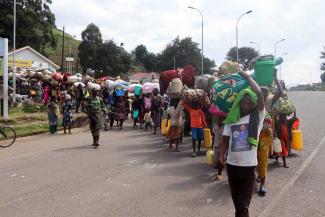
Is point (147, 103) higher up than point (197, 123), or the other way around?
point (147, 103)

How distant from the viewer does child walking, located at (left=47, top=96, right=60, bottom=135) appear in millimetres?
14508

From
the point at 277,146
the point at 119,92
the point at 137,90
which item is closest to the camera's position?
the point at 277,146

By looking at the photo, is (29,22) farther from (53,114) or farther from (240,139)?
(240,139)

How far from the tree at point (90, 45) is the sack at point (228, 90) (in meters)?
55.8

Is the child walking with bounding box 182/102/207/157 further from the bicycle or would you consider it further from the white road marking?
the bicycle

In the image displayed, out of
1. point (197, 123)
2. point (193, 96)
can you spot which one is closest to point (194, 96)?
point (193, 96)

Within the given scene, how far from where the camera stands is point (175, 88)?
482 inches

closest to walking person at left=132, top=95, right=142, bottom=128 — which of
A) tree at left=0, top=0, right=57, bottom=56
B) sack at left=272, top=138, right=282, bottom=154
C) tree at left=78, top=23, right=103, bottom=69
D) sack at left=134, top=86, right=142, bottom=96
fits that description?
sack at left=134, top=86, right=142, bottom=96

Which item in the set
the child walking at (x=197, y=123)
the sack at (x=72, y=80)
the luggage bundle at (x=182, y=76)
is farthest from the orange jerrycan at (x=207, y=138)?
the sack at (x=72, y=80)

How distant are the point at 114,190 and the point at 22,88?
63.0 feet

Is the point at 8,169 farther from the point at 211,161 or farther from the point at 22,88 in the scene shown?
the point at 22,88

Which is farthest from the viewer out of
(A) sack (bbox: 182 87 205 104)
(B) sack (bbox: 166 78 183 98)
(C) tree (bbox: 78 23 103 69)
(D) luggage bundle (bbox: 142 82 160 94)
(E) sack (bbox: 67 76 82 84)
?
(C) tree (bbox: 78 23 103 69)

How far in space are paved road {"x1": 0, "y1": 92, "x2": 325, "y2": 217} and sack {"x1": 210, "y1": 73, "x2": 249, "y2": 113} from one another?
154 centimetres

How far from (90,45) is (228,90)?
58774 millimetres
